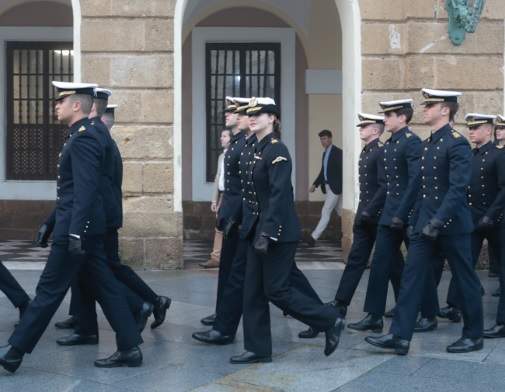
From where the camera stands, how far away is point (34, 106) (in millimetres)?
16156

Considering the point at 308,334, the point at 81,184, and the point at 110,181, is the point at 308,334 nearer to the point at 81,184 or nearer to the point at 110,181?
the point at 110,181

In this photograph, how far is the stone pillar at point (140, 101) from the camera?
11469mm

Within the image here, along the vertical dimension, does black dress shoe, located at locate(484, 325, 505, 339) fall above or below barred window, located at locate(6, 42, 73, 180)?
below

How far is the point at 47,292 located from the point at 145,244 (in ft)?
16.1

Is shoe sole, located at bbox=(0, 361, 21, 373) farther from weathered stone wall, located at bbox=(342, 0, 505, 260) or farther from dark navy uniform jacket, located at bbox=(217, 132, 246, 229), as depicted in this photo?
weathered stone wall, located at bbox=(342, 0, 505, 260)

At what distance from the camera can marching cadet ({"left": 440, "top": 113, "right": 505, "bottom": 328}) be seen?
27.4 feet

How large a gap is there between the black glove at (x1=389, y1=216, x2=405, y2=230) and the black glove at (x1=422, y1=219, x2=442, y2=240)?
2.31 feet

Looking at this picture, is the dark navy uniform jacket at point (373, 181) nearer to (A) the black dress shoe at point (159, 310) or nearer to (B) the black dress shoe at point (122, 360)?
(A) the black dress shoe at point (159, 310)

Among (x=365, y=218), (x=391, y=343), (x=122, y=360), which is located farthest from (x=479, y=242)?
(x=122, y=360)

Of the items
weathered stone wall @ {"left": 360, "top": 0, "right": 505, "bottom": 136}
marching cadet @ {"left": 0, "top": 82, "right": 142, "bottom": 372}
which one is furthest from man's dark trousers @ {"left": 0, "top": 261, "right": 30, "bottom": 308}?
weathered stone wall @ {"left": 360, "top": 0, "right": 505, "bottom": 136}

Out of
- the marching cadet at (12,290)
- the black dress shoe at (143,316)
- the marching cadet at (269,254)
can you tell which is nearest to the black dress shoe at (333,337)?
the marching cadet at (269,254)

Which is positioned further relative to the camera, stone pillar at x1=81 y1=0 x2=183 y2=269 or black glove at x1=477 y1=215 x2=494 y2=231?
stone pillar at x1=81 y1=0 x2=183 y2=269

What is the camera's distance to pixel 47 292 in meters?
6.58

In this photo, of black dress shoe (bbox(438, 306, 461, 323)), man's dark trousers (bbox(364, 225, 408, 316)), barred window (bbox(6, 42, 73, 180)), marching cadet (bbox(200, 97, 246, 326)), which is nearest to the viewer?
marching cadet (bbox(200, 97, 246, 326))
